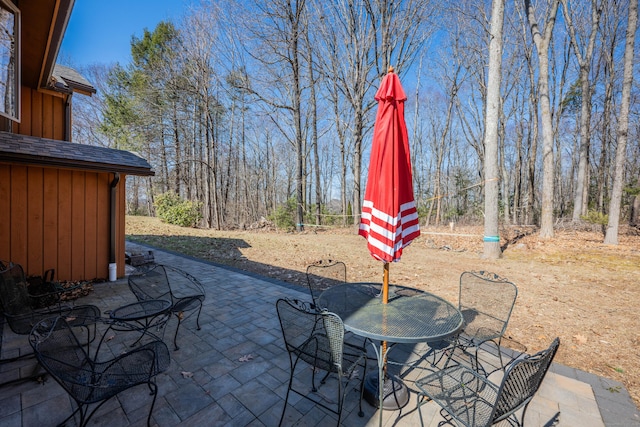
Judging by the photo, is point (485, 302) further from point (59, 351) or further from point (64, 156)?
point (64, 156)

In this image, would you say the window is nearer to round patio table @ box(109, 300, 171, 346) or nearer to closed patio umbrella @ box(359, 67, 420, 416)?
round patio table @ box(109, 300, 171, 346)

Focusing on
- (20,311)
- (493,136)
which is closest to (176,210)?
(20,311)

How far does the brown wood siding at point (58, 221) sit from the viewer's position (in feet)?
14.0

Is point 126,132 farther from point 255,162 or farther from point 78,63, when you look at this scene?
point 255,162

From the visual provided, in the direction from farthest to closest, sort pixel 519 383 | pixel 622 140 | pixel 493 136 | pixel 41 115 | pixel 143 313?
pixel 622 140 → pixel 493 136 → pixel 41 115 → pixel 143 313 → pixel 519 383

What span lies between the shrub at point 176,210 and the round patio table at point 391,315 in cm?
1382

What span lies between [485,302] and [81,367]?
380 centimetres

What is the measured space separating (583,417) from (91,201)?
277 inches

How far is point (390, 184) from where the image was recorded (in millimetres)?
2146

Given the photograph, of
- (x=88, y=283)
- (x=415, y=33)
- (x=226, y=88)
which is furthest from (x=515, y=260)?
(x=226, y=88)

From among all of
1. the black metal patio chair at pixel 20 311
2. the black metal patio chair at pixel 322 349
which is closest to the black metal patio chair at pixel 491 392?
the black metal patio chair at pixel 322 349

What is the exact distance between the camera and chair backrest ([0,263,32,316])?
262 centimetres

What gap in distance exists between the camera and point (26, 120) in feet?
16.7

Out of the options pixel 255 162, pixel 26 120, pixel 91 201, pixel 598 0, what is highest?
pixel 598 0
